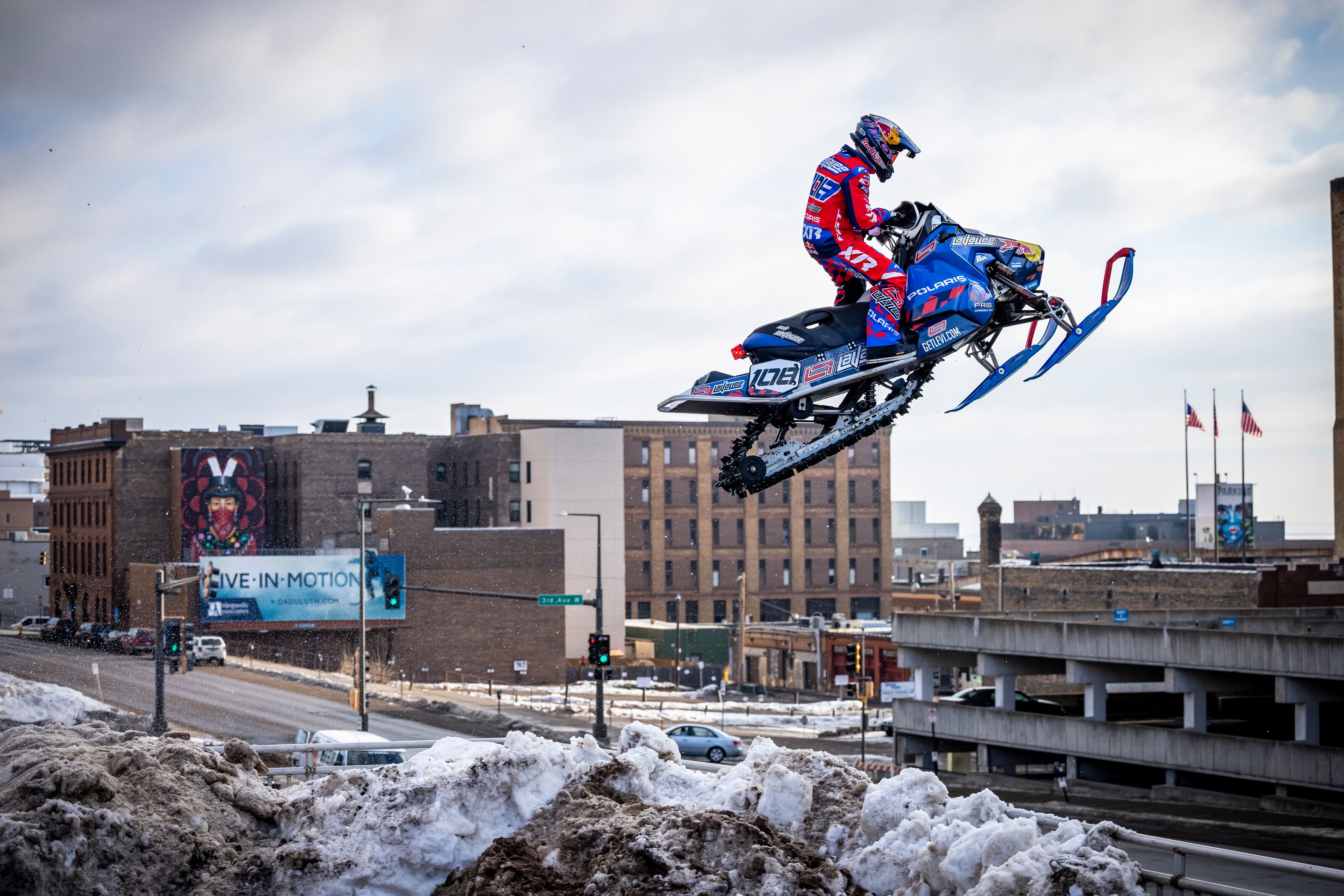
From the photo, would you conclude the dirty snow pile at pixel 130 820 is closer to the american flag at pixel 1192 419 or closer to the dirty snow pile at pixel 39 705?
the dirty snow pile at pixel 39 705

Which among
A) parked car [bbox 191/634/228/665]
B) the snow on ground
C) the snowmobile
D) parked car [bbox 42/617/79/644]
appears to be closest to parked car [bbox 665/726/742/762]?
parked car [bbox 191/634/228/665]

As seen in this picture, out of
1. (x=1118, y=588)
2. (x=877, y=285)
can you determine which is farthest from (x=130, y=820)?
(x=1118, y=588)

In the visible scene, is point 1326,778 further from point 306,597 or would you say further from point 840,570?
point 840,570

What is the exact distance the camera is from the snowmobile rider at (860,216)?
10422mm

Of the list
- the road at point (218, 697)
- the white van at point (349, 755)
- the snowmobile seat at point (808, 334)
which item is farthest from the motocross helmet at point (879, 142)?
the road at point (218, 697)

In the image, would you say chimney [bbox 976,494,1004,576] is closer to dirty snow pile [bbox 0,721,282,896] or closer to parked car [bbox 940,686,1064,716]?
parked car [bbox 940,686,1064,716]

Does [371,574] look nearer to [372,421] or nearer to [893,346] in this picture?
[372,421]

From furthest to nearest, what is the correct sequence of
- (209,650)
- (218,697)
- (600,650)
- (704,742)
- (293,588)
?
(293,588), (209,650), (218,697), (704,742), (600,650)

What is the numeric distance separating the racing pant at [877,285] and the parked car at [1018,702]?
3788 centimetres

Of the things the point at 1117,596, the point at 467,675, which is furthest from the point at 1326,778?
the point at 467,675

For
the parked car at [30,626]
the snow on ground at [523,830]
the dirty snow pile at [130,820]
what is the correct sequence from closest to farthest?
the snow on ground at [523,830] < the dirty snow pile at [130,820] < the parked car at [30,626]

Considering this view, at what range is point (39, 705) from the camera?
22.4m

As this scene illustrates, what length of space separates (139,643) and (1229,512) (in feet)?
237

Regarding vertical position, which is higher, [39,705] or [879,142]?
[879,142]
